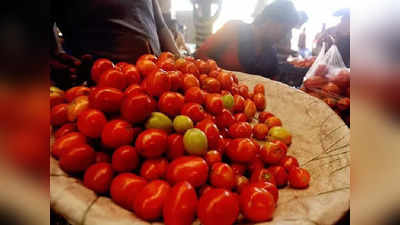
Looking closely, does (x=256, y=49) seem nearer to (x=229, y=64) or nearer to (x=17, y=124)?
(x=229, y=64)

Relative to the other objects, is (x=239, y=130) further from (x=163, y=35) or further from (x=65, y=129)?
(x=163, y=35)

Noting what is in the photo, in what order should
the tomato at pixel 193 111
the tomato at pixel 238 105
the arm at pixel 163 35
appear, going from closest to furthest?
the tomato at pixel 193 111
the tomato at pixel 238 105
the arm at pixel 163 35

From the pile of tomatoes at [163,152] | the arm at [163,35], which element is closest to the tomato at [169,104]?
the pile of tomatoes at [163,152]

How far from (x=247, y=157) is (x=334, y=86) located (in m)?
1.28

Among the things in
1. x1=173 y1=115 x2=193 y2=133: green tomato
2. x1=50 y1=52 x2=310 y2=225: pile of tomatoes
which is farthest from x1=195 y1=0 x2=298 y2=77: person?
x1=173 y1=115 x2=193 y2=133: green tomato

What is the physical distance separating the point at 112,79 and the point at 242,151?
57 centimetres

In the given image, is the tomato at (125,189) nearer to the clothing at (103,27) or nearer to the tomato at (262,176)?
the tomato at (262,176)

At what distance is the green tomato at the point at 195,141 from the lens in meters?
0.96

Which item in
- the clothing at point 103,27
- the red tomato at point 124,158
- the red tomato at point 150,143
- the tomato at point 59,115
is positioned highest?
the clothing at point 103,27

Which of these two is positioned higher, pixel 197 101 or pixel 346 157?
pixel 197 101

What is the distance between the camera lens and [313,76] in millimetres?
2242

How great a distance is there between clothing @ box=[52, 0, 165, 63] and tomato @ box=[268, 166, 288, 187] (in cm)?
108

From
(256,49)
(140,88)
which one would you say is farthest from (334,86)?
(140,88)

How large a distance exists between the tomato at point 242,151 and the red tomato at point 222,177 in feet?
0.48
